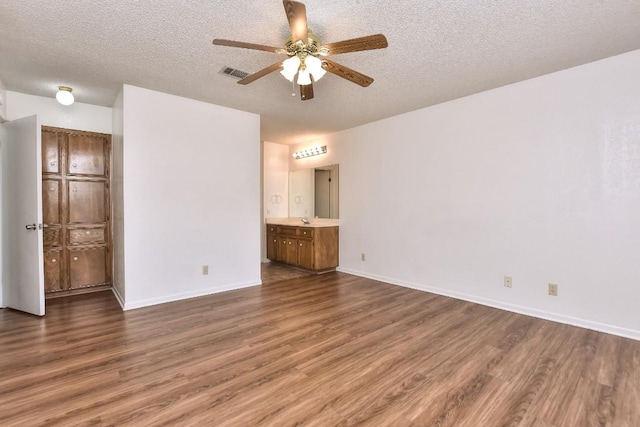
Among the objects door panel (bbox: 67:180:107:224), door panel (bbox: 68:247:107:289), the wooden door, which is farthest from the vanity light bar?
door panel (bbox: 68:247:107:289)

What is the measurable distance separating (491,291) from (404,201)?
1.56 meters

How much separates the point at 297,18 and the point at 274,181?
4.54 m

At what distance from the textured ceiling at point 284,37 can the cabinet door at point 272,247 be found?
9.56 ft

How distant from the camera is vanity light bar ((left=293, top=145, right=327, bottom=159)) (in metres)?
5.51

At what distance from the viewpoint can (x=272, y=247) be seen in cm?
587

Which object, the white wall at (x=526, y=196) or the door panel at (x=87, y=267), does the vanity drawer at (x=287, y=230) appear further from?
the door panel at (x=87, y=267)

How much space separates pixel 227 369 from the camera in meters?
2.10

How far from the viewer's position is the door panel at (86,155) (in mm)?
3873

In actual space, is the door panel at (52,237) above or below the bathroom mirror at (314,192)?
below

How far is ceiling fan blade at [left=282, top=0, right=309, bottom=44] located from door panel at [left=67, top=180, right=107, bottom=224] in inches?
141

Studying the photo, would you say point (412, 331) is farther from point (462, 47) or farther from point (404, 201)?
point (462, 47)

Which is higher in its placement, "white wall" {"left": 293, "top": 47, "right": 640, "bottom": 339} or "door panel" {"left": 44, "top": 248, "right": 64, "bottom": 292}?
"white wall" {"left": 293, "top": 47, "right": 640, "bottom": 339}

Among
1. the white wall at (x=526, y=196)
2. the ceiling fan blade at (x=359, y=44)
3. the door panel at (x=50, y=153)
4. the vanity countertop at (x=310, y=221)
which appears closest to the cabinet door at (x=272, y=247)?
the vanity countertop at (x=310, y=221)

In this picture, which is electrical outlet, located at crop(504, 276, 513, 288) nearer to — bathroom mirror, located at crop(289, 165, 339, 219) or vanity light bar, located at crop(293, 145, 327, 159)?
bathroom mirror, located at crop(289, 165, 339, 219)
